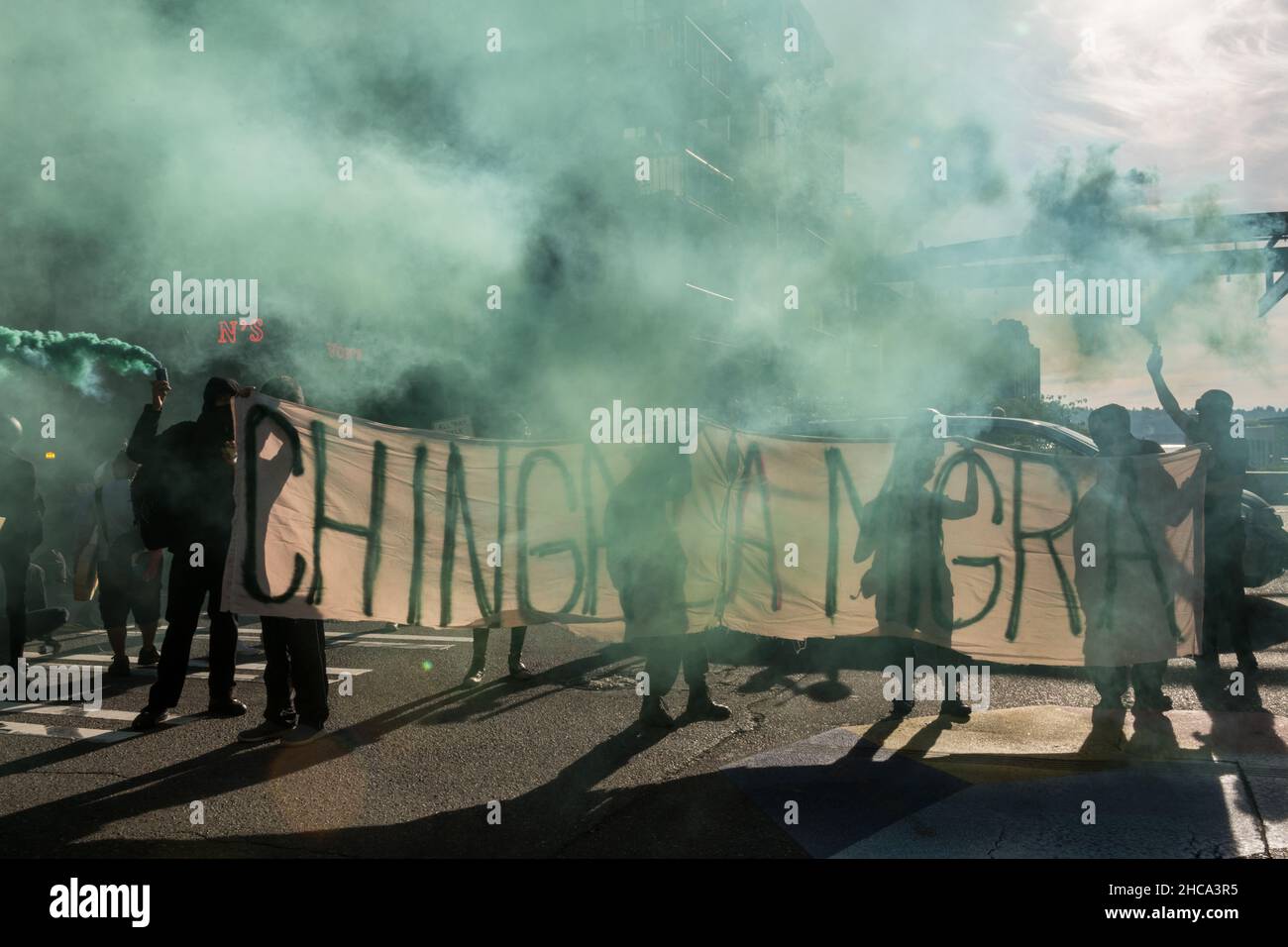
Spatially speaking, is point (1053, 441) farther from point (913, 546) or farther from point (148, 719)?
point (148, 719)

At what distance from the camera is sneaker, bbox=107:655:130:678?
261 inches

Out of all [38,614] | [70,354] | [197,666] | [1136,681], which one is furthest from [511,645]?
[70,354]

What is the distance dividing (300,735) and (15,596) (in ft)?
9.05

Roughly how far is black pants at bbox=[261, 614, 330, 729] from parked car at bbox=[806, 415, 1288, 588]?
451cm

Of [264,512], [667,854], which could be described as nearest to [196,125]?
[264,512]

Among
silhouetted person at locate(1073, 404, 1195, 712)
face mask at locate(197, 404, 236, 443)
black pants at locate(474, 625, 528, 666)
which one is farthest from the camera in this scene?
black pants at locate(474, 625, 528, 666)

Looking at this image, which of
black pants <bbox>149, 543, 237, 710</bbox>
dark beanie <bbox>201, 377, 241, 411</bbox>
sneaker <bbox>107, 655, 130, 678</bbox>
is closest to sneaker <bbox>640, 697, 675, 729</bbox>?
black pants <bbox>149, 543, 237, 710</bbox>

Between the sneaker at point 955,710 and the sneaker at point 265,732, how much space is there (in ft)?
11.0

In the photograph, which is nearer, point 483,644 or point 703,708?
point 703,708

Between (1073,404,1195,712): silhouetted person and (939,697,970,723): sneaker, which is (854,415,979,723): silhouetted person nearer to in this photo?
(939,697,970,723): sneaker

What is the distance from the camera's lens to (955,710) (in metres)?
5.30

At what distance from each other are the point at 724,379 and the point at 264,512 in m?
24.2

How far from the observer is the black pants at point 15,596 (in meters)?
6.32

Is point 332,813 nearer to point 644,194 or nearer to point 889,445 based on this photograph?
point 889,445
